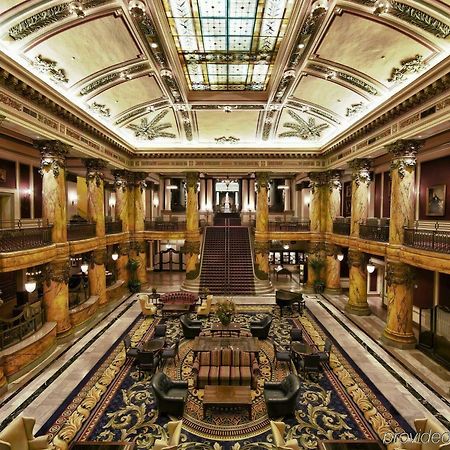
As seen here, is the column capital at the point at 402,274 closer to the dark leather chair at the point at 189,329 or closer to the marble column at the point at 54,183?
the dark leather chair at the point at 189,329

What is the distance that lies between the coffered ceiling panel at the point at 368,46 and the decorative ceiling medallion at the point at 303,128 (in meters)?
4.78

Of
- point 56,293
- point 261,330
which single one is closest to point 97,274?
point 56,293

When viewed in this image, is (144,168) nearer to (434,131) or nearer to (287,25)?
(287,25)

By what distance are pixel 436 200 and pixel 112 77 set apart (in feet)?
39.7

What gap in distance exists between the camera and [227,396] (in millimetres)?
6664

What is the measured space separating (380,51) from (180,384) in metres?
10.1

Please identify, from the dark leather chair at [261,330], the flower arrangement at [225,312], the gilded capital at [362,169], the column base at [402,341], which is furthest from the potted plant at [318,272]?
the flower arrangement at [225,312]

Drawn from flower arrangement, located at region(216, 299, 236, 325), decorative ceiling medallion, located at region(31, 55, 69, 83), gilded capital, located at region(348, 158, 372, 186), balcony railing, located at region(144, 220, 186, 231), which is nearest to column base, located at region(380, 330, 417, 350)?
flower arrangement, located at region(216, 299, 236, 325)

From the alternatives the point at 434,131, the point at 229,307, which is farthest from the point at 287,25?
the point at 229,307

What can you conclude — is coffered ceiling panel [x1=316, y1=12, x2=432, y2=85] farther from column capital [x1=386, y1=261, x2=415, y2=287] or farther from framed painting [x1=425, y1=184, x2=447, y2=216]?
column capital [x1=386, y1=261, x2=415, y2=287]

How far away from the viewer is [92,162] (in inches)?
511

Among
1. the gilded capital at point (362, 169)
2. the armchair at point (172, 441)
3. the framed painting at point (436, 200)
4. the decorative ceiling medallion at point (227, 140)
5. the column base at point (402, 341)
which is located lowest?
the column base at point (402, 341)

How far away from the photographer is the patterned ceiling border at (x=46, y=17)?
6625 mm

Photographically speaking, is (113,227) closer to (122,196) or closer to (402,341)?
Answer: (122,196)
